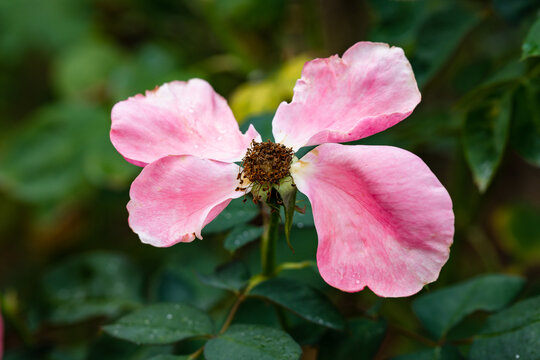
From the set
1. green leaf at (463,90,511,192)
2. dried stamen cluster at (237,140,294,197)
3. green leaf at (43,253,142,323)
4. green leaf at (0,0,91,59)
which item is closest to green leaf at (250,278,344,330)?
dried stamen cluster at (237,140,294,197)

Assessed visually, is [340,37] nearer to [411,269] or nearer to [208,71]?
[208,71]

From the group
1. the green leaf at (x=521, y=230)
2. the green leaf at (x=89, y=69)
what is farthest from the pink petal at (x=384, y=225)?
the green leaf at (x=89, y=69)

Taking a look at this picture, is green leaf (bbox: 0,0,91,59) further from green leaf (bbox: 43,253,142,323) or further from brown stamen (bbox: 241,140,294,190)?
brown stamen (bbox: 241,140,294,190)

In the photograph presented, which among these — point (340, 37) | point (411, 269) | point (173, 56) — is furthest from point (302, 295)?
point (173, 56)

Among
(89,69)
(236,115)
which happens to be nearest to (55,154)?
(89,69)

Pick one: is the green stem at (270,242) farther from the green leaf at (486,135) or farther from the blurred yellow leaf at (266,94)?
the blurred yellow leaf at (266,94)
